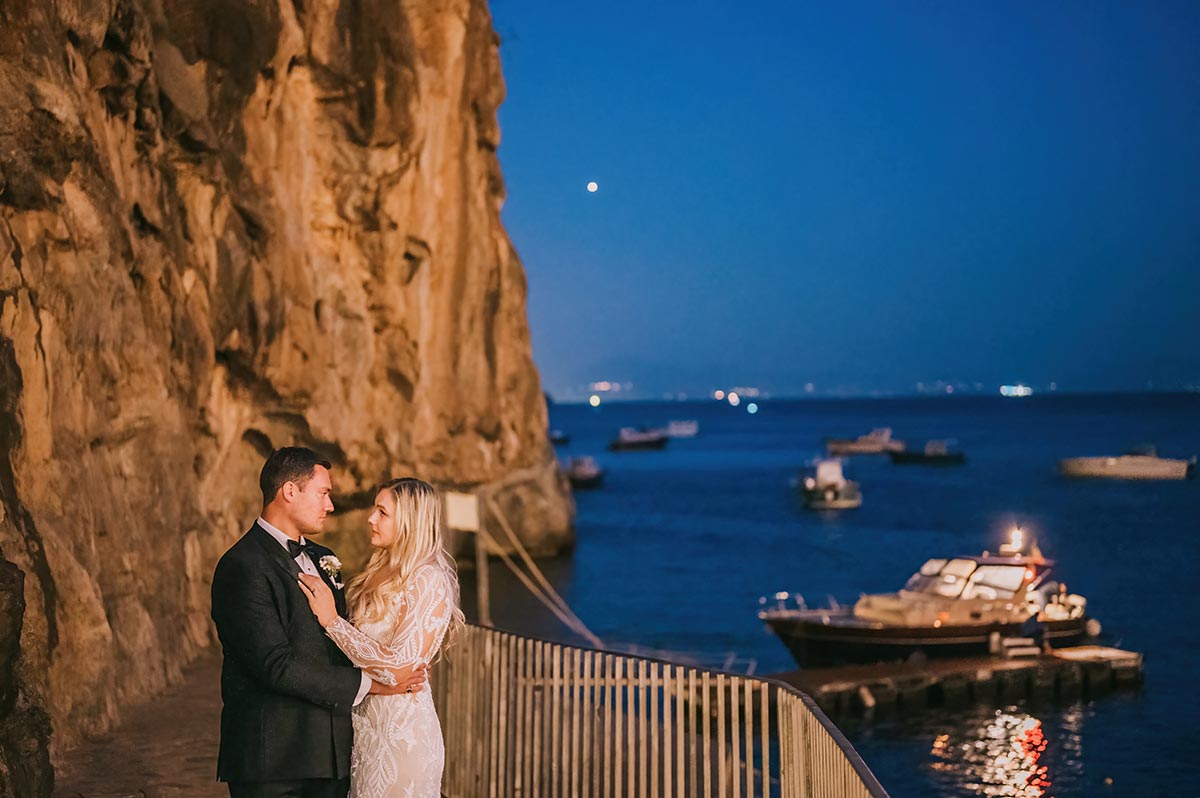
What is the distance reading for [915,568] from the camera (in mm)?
47031

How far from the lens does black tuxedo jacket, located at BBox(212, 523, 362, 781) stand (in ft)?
18.0

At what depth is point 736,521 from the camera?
65500 millimetres

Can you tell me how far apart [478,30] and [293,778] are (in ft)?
119

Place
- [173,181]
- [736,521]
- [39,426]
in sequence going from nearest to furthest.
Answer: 1. [39,426]
2. [173,181]
3. [736,521]

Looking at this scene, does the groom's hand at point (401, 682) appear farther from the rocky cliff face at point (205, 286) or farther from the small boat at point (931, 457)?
the small boat at point (931, 457)

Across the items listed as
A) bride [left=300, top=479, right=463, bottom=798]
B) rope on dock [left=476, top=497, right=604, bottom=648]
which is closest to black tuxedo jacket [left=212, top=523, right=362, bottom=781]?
bride [left=300, top=479, right=463, bottom=798]

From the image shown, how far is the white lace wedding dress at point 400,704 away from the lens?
18.9ft

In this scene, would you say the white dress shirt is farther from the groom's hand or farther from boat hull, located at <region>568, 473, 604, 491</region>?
boat hull, located at <region>568, 473, 604, 491</region>

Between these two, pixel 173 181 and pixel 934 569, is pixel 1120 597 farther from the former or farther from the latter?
pixel 173 181

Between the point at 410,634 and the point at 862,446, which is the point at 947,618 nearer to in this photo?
the point at 410,634

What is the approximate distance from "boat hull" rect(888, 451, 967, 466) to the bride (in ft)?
353

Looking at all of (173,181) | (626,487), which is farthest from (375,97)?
(626,487)

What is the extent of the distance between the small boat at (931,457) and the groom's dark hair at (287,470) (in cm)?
10809

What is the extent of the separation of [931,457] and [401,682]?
10919 centimetres
